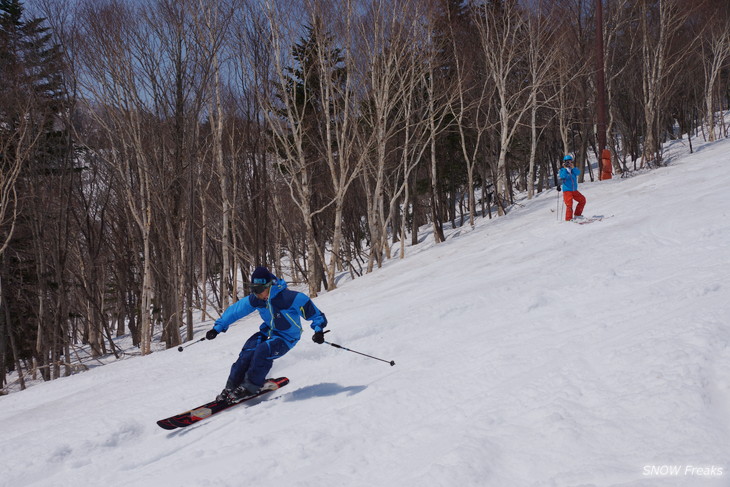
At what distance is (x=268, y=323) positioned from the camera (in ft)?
17.9

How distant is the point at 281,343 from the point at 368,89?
12313 mm

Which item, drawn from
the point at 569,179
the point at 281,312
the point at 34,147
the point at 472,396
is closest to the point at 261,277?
the point at 281,312

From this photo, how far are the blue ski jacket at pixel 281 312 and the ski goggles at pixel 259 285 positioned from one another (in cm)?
10

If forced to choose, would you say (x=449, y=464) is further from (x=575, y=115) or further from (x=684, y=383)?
(x=575, y=115)

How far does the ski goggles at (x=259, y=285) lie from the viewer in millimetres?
5152

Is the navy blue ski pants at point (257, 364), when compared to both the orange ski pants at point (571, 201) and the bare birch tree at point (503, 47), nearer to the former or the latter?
the orange ski pants at point (571, 201)

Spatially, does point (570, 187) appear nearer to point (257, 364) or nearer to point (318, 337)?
point (318, 337)

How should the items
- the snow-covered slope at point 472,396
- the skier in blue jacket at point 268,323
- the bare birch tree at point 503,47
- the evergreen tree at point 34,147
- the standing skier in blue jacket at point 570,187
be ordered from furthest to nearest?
the bare birch tree at point 503,47
the evergreen tree at point 34,147
the standing skier in blue jacket at point 570,187
the skier in blue jacket at point 268,323
the snow-covered slope at point 472,396

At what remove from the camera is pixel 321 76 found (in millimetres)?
14336

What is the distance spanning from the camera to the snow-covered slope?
3.17 meters

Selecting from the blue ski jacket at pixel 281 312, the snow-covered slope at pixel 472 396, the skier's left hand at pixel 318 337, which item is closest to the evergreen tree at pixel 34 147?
the snow-covered slope at pixel 472 396

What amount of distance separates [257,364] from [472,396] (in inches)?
94.2

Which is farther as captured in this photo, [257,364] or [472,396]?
[257,364]

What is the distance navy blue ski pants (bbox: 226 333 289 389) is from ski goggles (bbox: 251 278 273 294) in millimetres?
595
